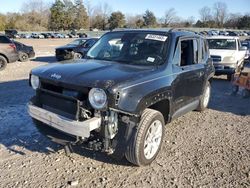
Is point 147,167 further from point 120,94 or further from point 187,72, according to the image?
point 187,72

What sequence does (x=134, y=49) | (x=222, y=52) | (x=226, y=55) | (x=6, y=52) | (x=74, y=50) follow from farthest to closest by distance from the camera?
(x=74, y=50) → (x=6, y=52) → (x=222, y=52) → (x=226, y=55) → (x=134, y=49)

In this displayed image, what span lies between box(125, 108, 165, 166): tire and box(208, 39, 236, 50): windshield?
1000cm

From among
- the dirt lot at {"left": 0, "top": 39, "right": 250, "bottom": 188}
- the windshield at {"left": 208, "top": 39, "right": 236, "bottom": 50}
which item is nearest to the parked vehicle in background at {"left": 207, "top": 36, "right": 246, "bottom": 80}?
the windshield at {"left": 208, "top": 39, "right": 236, "bottom": 50}

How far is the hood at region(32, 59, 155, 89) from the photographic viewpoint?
3.99 meters

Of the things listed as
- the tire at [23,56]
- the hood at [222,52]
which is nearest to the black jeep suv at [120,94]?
the hood at [222,52]

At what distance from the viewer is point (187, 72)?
18.4ft

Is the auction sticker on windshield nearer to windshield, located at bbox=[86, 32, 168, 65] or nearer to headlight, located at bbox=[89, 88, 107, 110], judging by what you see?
windshield, located at bbox=[86, 32, 168, 65]

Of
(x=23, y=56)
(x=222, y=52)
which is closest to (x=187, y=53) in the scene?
(x=222, y=52)

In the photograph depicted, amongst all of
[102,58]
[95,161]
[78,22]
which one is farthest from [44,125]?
[78,22]

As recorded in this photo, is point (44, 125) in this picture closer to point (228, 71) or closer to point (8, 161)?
point (8, 161)

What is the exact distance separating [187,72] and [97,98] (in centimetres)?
229

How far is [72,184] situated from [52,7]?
372 ft

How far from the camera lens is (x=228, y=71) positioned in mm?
12570

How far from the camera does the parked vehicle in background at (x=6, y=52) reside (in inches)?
568
